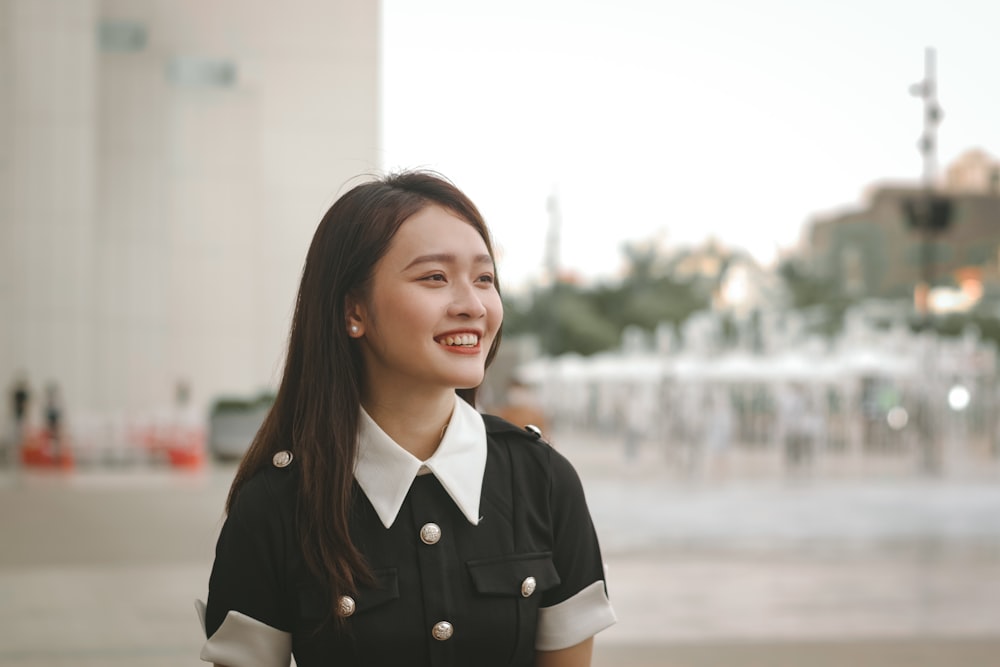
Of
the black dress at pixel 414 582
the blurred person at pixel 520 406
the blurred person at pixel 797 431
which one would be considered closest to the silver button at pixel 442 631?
the black dress at pixel 414 582

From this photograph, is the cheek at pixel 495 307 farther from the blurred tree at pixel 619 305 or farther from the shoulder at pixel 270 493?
the blurred tree at pixel 619 305

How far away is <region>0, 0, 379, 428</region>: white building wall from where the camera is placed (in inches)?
1075

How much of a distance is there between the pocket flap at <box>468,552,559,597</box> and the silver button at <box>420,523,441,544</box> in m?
0.07

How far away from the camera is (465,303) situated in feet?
6.20

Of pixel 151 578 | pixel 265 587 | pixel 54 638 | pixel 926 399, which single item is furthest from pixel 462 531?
pixel 926 399

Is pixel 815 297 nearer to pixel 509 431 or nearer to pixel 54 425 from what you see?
pixel 54 425

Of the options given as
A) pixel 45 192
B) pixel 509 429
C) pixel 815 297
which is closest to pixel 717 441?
pixel 45 192

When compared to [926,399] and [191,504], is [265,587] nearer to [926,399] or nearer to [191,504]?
[191,504]

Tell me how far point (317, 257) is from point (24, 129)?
89.2ft

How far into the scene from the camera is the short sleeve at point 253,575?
187cm

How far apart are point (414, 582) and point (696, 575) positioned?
27.7ft

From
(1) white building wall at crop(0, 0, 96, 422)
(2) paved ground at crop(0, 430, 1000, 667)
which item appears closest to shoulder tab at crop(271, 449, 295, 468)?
(2) paved ground at crop(0, 430, 1000, 667)

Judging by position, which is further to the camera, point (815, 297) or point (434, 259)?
point (815, 297)

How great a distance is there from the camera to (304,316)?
1987mm
